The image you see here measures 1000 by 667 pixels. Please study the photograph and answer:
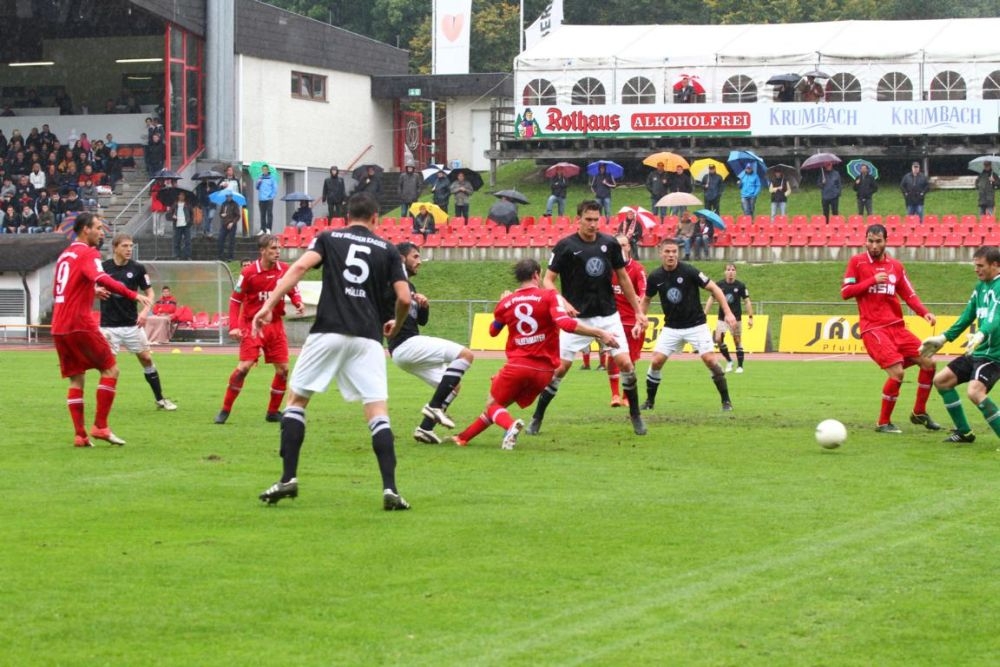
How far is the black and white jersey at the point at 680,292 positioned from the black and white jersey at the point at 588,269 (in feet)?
8.28

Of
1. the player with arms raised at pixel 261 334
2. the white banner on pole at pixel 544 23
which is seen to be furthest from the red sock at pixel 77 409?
the white banner on pole at pixel 544 23

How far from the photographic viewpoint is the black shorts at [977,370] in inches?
525

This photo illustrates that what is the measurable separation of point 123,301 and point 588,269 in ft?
20.4

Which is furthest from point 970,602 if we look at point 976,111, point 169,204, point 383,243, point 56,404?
point 976,111

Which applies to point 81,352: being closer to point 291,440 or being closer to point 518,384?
point 518,384

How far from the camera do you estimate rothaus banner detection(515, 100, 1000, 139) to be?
49000 mm

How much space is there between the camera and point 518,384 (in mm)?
13594

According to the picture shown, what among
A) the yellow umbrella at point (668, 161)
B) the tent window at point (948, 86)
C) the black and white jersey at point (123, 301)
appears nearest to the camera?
the black and white jersey at point (123, 301)

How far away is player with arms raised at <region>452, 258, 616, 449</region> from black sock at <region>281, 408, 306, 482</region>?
3588 millimetres

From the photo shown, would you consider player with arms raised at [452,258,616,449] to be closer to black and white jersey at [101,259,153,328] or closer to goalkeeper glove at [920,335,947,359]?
goalkeeper glove at [920,335,947,359]

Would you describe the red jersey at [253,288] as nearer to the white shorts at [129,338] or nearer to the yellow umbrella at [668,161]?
the white shorts at [129,338]

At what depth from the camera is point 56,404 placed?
742 inches

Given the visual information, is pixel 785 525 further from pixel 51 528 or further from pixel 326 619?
pixel 51 528

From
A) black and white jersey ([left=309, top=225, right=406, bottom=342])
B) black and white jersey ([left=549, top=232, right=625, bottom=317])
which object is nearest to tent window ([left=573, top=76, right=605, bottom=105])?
black and white jersey ([left=549, top=232, right=625, bottom=317])
